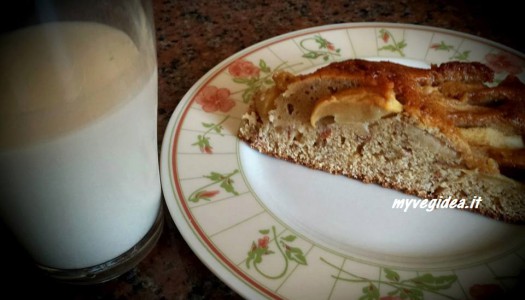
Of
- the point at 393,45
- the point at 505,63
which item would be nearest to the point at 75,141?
the point at 393,45

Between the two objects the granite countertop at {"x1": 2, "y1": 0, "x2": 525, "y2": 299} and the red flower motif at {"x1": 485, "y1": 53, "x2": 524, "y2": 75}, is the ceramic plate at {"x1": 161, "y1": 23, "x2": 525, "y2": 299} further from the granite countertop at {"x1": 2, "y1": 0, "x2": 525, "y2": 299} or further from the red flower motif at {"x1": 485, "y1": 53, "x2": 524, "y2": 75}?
the granite countertop at {"x1": 2, "y1": 0, "x2": 525, "y2": 299}

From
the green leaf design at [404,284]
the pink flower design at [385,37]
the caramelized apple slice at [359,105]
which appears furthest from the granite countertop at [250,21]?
the green leaf design at [404,284]

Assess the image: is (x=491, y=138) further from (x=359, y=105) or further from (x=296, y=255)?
(x=296, y=255)

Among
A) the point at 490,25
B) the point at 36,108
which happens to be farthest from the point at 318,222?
the point at 490,25

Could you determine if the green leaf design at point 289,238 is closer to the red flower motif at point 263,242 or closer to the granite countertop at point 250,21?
the red flower motif at point 263,242

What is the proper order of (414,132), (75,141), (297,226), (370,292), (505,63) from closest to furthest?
1. (75,141)
2. (370,292)
3. (297,226)
4. (414,132)
5. (505,63)

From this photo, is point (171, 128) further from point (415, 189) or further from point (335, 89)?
point (415, 189)
